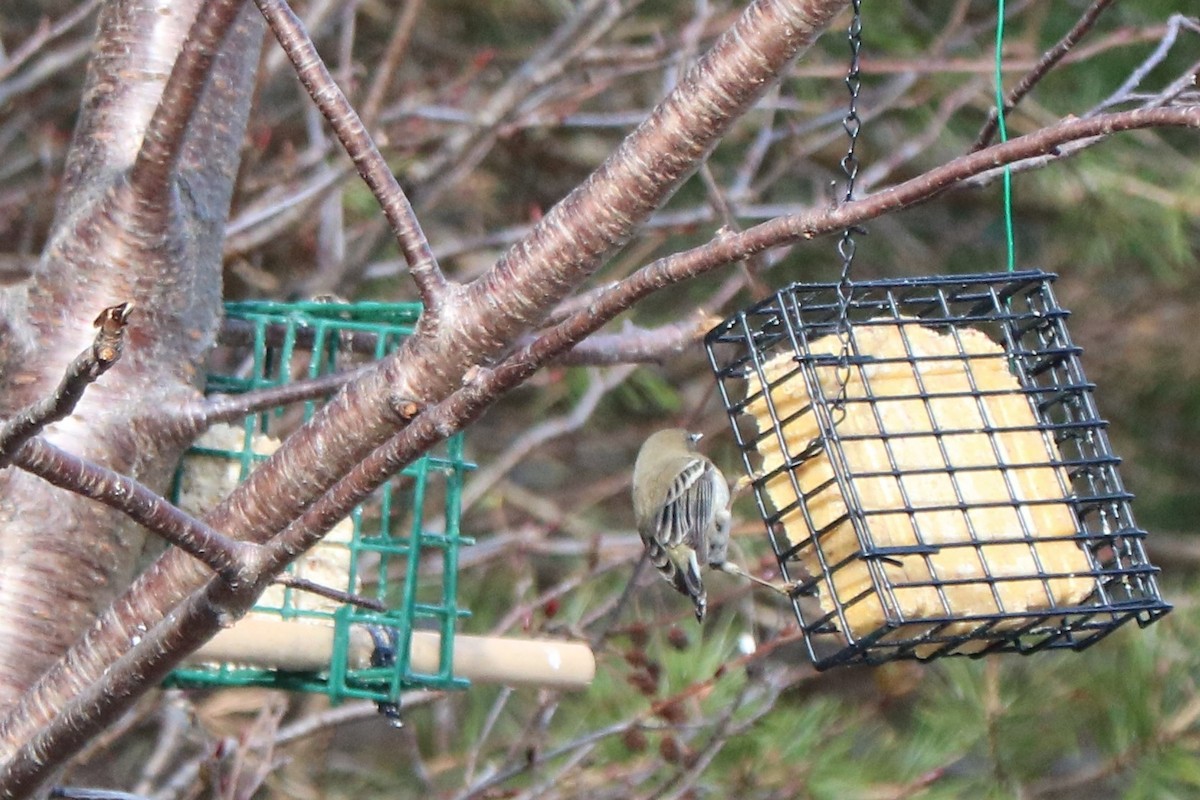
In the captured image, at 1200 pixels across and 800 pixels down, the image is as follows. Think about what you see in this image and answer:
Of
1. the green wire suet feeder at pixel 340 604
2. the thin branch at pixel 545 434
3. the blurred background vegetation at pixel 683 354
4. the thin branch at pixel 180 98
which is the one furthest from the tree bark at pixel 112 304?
the thin branch at pixel 545 434

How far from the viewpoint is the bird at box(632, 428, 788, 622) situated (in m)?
2.98

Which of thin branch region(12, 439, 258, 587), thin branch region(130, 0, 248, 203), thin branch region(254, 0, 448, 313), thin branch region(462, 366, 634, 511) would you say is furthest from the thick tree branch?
thin branch region(462, 366, 634, 511)

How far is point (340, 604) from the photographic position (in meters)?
2.83

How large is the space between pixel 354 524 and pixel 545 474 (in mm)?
3150

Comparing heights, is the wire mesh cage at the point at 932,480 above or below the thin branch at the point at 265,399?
below

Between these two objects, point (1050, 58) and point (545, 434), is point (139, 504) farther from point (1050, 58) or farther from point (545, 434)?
point (545, 434)

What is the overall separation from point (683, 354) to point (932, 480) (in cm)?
61

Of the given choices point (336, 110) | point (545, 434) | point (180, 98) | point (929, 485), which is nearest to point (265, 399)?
point (180, 98)

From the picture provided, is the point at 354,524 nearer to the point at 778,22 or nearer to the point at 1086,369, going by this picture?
the point at 778,22

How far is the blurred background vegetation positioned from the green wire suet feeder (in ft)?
1.26

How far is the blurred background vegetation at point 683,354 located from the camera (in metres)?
3.65

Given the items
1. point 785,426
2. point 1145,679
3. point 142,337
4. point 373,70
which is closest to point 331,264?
point 373,70

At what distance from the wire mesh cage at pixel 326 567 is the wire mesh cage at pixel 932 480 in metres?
0.60

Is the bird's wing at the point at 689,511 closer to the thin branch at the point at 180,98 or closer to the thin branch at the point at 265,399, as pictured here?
the thin branch at the point at 265,399
